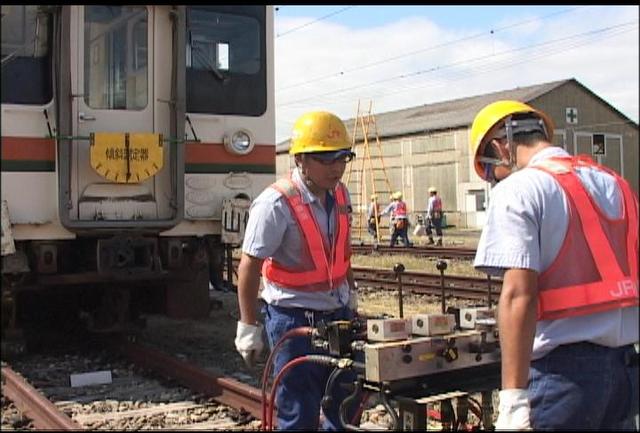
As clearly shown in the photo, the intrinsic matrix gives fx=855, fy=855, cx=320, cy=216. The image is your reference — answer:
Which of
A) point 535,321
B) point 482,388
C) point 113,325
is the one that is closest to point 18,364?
point 113,325

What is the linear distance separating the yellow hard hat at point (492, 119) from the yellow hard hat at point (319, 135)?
1062 millimetres

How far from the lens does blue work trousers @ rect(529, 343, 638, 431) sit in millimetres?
2924

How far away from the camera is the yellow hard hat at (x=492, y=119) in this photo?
3236 mm

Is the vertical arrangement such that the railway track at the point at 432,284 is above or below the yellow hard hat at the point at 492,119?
below

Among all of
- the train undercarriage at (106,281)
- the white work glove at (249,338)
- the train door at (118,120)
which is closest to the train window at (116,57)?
the train door at (118,120)

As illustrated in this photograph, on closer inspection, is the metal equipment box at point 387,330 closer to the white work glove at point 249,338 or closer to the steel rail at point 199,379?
the white work glove at point 249,338

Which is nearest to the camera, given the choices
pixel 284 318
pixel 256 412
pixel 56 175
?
pixel 284 318

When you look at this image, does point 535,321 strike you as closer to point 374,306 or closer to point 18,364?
point 18,364

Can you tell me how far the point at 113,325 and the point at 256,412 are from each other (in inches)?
103

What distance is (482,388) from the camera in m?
3.71

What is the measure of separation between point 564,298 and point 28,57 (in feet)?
18.8

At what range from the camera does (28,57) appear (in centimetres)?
729

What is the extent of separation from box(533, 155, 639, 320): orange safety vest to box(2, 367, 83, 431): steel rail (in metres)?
3.26

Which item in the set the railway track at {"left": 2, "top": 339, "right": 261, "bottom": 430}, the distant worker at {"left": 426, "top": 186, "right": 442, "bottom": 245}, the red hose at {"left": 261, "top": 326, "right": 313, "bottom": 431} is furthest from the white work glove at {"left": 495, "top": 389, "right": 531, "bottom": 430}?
the distant worker at {"left": 426, "top": 186, "right": 442, "bottom": 245}
